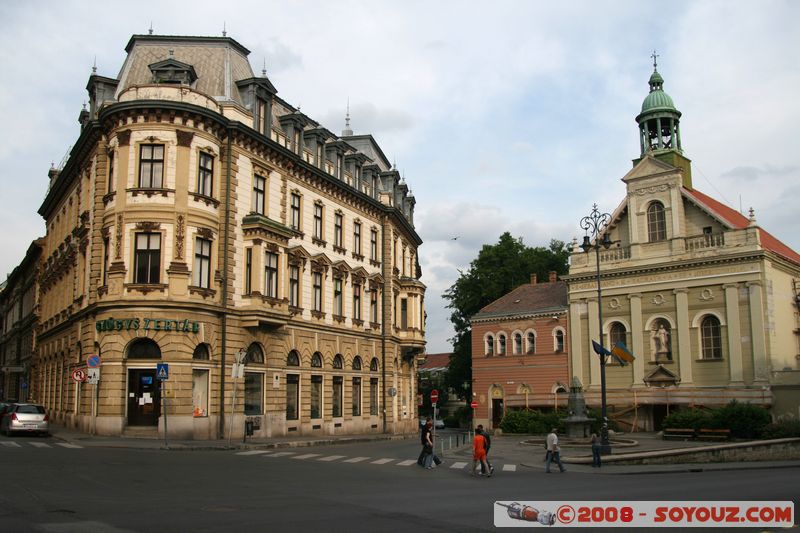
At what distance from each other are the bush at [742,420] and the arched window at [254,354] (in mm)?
23463

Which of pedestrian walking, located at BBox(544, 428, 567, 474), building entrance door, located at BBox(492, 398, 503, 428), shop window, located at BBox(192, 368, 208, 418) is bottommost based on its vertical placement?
building entrance door, located at BBox(492, 398, 503, 428)

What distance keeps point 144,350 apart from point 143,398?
208cm

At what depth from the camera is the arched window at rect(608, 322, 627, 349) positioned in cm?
5241

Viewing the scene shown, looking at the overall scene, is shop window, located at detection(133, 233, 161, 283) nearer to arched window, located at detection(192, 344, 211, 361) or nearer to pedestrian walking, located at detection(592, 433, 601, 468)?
arched window, located at detection(192, 344, 211, 361)

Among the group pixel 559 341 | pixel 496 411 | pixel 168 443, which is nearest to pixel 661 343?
pixel 559 341

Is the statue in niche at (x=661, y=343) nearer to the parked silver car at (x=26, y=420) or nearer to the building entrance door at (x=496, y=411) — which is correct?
the building entrance door at (x=496, y=411)

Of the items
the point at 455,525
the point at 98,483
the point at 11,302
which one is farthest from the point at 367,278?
the point at 11,302

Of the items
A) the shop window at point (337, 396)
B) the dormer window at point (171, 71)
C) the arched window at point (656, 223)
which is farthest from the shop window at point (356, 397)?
the arched window at point (656, 223)

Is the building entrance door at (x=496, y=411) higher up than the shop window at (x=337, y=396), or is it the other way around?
the shop window at (x=337, y=396)

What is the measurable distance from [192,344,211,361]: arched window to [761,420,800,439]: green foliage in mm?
26826

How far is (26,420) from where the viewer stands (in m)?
31.8

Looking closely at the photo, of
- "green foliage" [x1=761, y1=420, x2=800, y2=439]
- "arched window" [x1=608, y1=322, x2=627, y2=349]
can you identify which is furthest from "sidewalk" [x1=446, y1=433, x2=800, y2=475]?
"arched window" [x1=608, y1=322, x2=627, y2=349]

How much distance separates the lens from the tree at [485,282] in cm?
7325

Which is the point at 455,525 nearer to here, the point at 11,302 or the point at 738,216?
the point at 738,216
